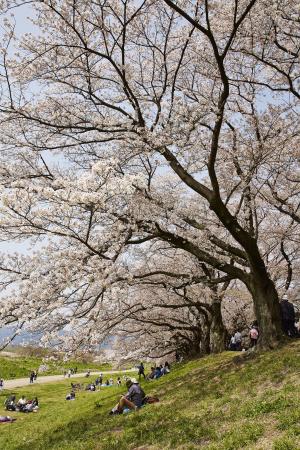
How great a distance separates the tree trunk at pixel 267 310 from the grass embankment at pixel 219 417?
666mm

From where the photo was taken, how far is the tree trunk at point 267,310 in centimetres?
1331

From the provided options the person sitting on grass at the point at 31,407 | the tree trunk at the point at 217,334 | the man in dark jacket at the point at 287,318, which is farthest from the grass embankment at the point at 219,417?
the person sitting on grass at the point at 31,407

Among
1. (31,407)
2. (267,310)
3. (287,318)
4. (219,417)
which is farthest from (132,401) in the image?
(31,407)

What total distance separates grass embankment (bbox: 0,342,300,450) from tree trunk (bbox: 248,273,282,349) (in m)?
0.67

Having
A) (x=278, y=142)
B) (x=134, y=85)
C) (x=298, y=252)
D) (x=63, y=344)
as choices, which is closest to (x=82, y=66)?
(x=134, y=85)

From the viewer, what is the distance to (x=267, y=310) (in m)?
13.3

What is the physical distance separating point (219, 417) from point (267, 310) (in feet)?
19.3

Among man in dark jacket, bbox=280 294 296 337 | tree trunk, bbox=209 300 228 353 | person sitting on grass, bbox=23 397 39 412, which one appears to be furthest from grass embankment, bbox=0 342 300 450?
person sitting on grass, bbox=23 397 39 412

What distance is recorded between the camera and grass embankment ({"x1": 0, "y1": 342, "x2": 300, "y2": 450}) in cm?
644

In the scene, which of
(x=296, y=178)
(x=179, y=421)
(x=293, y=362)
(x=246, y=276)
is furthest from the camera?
(x=296, y=178)

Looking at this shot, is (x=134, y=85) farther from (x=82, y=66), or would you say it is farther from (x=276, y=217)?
(x=276, y=217)

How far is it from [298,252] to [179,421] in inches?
681

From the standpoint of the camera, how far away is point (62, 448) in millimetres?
9102

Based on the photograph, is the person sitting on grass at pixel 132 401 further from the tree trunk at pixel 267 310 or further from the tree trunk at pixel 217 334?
the tree trunk at pixel 217 334
